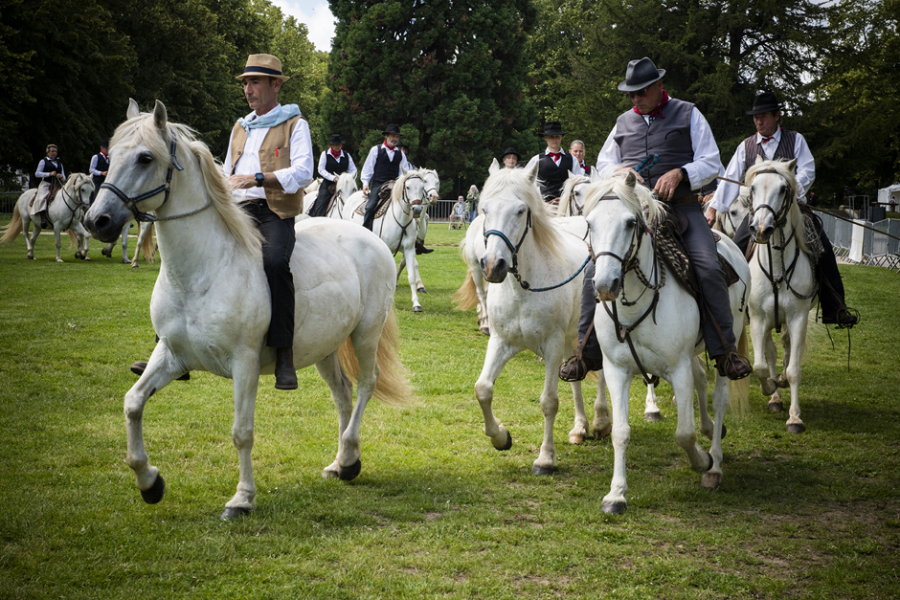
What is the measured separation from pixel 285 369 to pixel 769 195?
15.9 feet

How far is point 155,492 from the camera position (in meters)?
5.17

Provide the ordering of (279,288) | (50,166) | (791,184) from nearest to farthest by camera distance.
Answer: (279,288), (791,184), (50,166)

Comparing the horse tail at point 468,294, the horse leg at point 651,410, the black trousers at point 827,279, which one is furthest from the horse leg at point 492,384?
the horse tail at point 468,294

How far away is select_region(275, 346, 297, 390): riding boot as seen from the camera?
5258 mm

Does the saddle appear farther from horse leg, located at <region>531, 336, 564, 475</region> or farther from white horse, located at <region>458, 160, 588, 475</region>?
horse leg, located at <region>531, 336, 564, 475</region>

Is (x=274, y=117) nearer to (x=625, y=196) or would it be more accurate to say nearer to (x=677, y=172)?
(x=625, y=196)

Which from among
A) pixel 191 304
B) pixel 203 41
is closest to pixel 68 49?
pixel 203 41

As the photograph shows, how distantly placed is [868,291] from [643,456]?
13.4 meters

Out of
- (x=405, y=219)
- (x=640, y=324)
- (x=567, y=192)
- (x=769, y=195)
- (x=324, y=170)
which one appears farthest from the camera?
(x=324, y=170)

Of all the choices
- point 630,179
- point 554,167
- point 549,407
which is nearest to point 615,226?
point 630,179

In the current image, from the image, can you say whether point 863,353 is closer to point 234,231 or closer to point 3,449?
point 234,231

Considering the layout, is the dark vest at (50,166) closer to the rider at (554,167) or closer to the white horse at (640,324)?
the rider at (554,167)

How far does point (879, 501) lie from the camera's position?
5703 mm

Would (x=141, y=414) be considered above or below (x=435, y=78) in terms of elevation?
below
